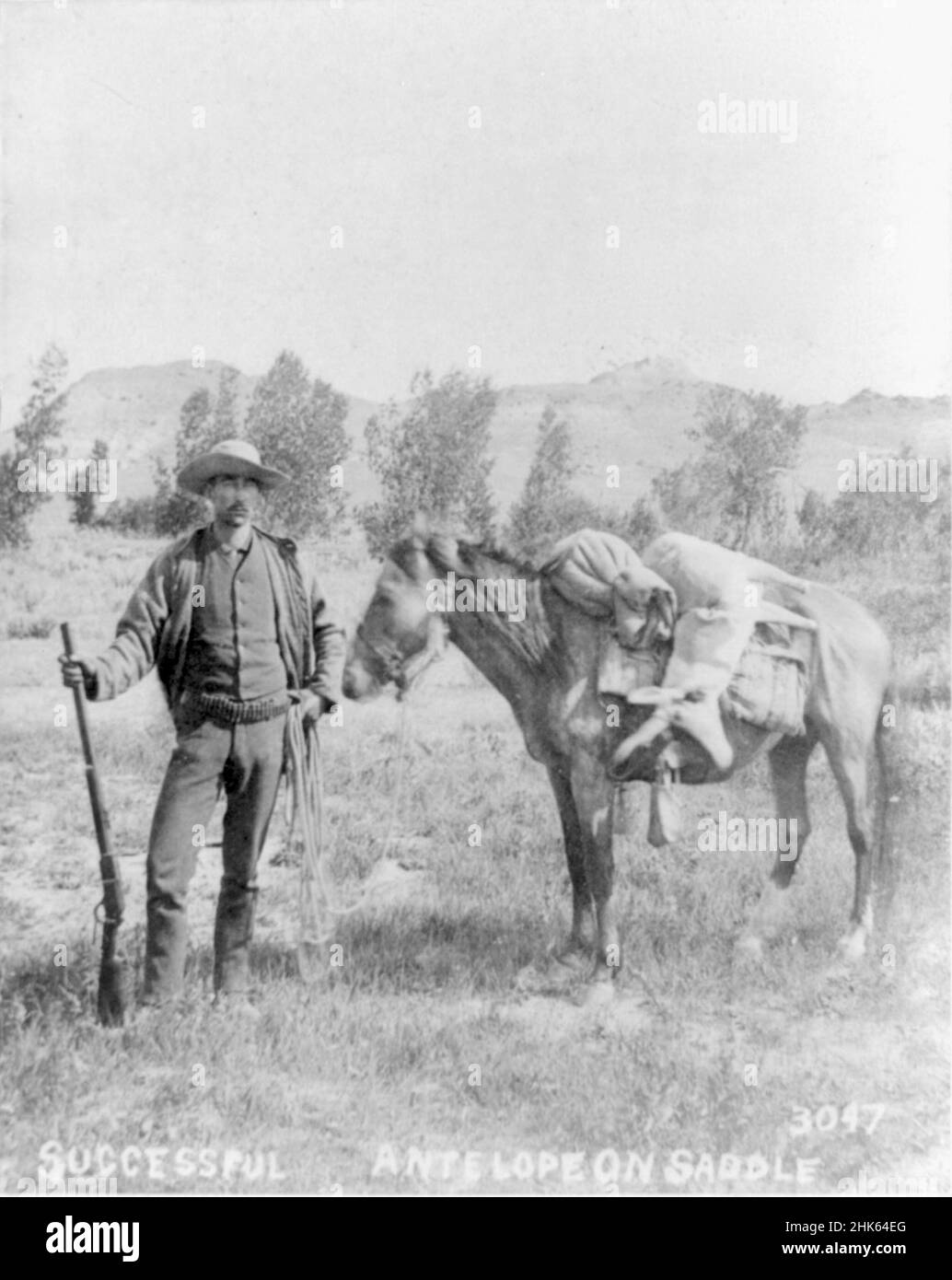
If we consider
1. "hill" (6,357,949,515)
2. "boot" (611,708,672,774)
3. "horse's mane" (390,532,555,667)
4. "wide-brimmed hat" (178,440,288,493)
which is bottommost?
"boot" (611,708,672,774)

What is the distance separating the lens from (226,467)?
5020 millimetres

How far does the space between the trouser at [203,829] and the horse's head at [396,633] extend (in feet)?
1.19

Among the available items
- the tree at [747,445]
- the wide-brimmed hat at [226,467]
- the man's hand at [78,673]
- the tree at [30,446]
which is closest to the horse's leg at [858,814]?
the tree at [747,445]

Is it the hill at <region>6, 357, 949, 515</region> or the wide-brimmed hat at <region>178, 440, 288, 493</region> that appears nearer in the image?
the wide-brimmed hat at <region>178, 440, 288, 493</region>

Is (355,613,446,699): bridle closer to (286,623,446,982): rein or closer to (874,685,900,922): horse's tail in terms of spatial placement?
(286,623,446,982): rein

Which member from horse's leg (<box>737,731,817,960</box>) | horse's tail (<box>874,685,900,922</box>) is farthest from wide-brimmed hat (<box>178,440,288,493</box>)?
horse's tail (<box>874,685,900,922</box>)

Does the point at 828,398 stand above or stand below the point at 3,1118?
above

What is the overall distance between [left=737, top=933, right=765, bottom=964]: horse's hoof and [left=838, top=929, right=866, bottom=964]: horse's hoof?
0.30 metres

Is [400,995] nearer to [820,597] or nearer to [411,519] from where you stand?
[411,519]

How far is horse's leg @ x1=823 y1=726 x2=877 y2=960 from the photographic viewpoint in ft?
17.3

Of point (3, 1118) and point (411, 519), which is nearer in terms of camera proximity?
point (3, 1118)

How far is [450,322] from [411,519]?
779 mm

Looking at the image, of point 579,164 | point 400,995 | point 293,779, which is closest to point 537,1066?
point 400,995

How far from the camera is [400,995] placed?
16.7ft
